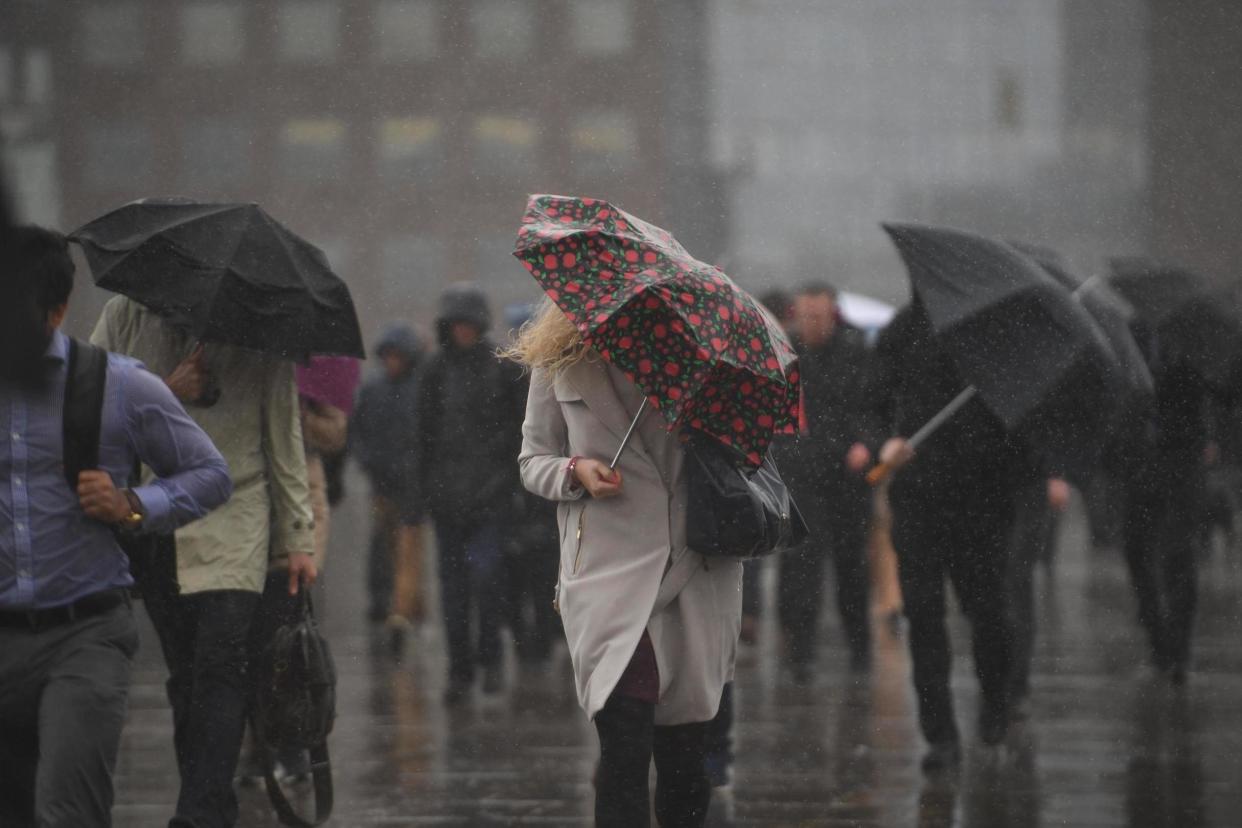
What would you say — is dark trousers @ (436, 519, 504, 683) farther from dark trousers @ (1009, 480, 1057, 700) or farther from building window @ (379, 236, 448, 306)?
dark trousers @ (1009, 480, 1057, 700)

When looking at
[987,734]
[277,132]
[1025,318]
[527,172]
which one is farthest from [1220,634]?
[277,132]

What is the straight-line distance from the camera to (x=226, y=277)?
202 inches

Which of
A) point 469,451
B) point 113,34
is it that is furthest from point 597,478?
point 113,34

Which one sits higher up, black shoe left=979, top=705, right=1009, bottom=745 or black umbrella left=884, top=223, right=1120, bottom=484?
black umbrella left=884, top=223, right=1120, bottom=484

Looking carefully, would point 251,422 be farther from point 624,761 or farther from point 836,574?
point 836,574

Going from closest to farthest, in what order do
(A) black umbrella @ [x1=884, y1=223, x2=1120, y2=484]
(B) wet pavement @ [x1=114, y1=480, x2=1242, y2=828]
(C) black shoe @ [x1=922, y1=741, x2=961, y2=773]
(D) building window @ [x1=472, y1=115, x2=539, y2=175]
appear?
(B) wet pavement @ [x1=114, y1=480, x2=1242, y2=828] < (A) black umbrella @ [x1=884, y1=223, x2=1120, y2=484] < (C) black shoe @ [x1=922, y1=741, x2=961, y2=773] < (D) building window @ [x1=472, y1=115, x2=539, y2=175]

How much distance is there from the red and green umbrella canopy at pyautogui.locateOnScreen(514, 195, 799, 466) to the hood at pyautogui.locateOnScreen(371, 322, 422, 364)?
621 cm

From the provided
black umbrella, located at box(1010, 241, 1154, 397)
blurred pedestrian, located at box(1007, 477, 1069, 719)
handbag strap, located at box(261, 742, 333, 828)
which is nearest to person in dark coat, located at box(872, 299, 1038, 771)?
blurred pedestrian, located at box(1007, 477, 1069, 719)

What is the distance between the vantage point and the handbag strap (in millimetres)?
5059

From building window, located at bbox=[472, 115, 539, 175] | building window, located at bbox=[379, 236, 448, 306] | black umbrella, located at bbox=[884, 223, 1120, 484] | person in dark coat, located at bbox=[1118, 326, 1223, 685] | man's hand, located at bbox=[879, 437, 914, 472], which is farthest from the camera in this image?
building window, located at bbox=[379, 236, 448, 306]

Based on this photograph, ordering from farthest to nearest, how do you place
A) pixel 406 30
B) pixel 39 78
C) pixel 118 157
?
pixel 39 78 → pixel 118 157 → pixel 406 30

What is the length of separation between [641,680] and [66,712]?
1332 millimetres

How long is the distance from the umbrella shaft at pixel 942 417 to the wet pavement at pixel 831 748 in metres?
1.26

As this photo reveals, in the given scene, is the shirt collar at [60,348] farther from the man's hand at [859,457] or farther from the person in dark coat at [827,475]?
the person in dark coat at [827,475]
